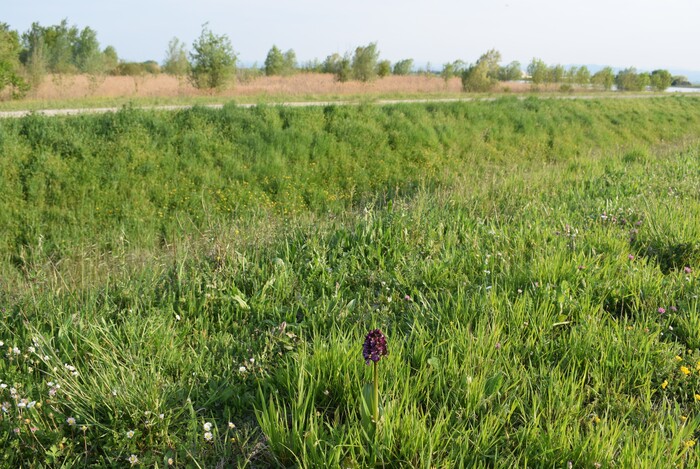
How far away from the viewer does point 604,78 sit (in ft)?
157

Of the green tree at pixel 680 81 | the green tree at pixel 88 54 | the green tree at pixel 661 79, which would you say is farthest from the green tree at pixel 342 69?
the green tree at pixel 680 81

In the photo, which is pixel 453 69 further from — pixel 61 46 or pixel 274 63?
pixel 61 46

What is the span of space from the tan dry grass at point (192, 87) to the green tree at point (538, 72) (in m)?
12.9

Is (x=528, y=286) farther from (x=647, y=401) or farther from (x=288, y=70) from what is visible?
(x=288, y=70)

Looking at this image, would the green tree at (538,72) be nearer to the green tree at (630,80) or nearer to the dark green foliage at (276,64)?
the green tree at (630,80)

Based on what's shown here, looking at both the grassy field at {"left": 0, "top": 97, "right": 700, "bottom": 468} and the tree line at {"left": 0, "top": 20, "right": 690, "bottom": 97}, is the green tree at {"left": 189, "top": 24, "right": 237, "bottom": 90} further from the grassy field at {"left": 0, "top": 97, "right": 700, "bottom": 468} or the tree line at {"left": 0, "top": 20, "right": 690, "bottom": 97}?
the grassy field at {"left": 0, "top": 97, "right": 700, "bottom": 468}

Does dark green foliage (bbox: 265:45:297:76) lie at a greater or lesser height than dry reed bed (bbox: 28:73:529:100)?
greater

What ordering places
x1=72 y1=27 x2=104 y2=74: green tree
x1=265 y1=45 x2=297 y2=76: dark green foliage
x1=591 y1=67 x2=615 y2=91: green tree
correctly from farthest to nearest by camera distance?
x1=591 y1=67 x2=615 y2=91: green tree
x1=265 y1=45 x2=297 y2=76: dark green foliage
x1=72 y1=27 x2=104 y2=74: green tree

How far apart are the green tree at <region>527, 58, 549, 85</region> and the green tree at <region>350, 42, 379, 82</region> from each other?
16203 mm

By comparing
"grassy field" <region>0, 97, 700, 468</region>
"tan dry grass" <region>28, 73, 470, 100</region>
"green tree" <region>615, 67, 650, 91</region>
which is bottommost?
"grassy field" <region>0, 97, 700, 468</region>

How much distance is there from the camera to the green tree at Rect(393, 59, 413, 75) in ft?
151

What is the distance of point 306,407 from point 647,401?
1.83 meters

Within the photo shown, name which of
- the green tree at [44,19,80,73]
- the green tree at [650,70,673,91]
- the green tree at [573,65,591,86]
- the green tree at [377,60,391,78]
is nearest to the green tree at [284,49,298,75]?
the green tree at [377,60,391,78]

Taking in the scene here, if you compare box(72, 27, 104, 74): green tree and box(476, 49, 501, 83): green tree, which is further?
box(476, 49, 501, 83): green tree
